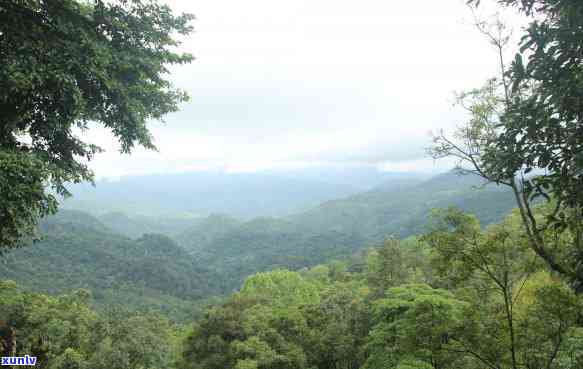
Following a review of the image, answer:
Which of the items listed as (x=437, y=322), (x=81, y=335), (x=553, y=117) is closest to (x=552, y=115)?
(x=553, y=117)

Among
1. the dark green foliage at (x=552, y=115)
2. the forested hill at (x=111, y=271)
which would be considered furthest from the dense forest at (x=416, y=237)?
the forested hill at (x=111, y=271)

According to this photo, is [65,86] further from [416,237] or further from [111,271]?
[111,271]

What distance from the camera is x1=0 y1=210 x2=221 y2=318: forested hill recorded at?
92812 millimetres

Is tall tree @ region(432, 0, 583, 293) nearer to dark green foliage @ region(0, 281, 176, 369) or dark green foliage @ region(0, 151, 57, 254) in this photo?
dark green foliage @ region(0, 151, 57, 254)

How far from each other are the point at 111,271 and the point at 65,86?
133383 mm

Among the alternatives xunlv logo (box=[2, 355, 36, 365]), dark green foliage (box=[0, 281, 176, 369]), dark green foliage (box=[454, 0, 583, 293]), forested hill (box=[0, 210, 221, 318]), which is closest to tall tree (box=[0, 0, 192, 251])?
xunlv logo (box=[2, 355, 36, 365])

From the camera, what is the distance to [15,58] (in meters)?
6.16

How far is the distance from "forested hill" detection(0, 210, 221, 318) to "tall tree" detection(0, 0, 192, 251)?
78.8 m

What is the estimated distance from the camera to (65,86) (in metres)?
6.80

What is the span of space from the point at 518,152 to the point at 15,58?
818 centimetres

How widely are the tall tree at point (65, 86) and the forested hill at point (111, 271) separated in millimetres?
78751

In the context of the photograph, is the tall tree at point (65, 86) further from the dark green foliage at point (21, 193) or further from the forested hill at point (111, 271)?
the forested hill at point (111, 271)

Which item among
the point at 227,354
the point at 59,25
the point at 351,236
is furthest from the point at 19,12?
the point at 351,236

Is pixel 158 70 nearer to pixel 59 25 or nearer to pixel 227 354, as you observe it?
→ pixel 59 25
